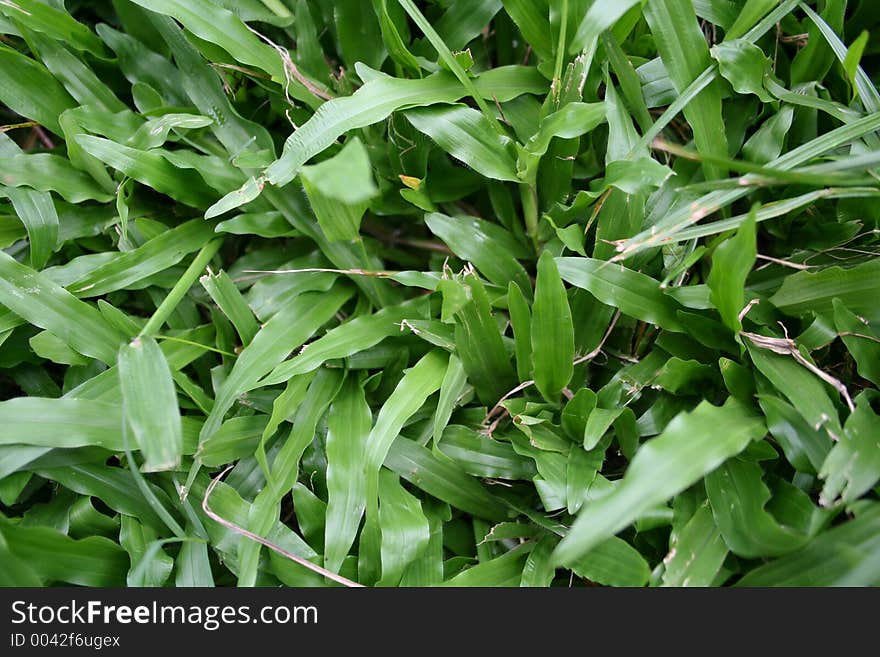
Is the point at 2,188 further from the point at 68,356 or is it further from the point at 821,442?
the point at 821,442

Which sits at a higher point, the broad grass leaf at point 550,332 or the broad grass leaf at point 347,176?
the broad grass leaf at point 347,176

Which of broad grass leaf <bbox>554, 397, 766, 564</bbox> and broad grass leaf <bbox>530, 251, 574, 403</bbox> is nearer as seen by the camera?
broad grass leaf <bbox>554, 397, 766, 564</bbox>

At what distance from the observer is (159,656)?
33.0 inches

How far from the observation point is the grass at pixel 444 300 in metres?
0.80

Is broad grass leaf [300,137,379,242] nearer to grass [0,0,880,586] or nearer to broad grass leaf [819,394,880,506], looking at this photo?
grass [0,0,880,586]

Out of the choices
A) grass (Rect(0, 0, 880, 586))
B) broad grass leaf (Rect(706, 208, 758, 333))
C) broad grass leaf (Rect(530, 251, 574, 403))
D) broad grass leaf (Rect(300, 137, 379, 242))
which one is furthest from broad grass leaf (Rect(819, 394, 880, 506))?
broad grass leaf (Rect(300, 137, 379, 242))

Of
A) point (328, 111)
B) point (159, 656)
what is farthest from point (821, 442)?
point (159, 656)

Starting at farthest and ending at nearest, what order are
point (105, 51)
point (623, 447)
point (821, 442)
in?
point (105, 51) → point (623, 447) → point (821, 442)

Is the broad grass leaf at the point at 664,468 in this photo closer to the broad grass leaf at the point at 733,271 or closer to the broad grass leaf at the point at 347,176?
the broad grass leaf at the point at 733,271

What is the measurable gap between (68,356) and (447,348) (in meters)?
0.53

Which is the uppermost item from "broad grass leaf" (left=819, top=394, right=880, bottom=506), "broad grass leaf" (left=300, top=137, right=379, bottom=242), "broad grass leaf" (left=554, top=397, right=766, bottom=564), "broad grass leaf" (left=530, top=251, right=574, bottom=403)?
"broad grass leaf" (left=300, top=137, right=379, bottom=242)

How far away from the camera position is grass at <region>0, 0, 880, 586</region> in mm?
799

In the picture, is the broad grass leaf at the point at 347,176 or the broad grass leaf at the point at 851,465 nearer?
the broad grass leaf at the point at 347,176

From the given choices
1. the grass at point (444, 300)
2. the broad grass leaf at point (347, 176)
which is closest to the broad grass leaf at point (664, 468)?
the grass at point (444, 300)
